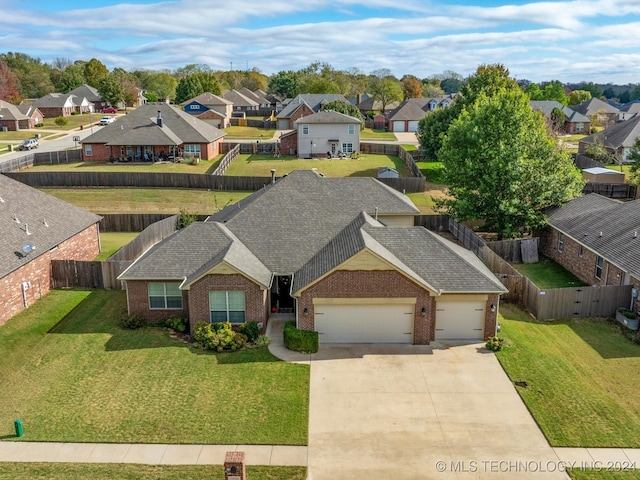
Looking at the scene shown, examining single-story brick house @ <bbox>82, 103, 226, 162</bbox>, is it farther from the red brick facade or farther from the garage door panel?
the garage door panel

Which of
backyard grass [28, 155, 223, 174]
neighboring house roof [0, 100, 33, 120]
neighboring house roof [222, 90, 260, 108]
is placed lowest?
backyard grass [28, 155, 223, 174]

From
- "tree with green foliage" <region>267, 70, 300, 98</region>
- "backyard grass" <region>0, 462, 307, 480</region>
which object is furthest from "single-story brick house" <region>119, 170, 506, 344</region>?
"tree with green foliage" <region>267, 70, 300, 98</region>

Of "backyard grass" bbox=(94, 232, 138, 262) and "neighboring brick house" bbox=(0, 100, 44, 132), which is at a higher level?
"neighboring brick house" bbox=(0, 100, 44, 132)

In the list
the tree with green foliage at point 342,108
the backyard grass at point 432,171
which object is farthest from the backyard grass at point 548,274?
the tree with green foliage at point 342,108

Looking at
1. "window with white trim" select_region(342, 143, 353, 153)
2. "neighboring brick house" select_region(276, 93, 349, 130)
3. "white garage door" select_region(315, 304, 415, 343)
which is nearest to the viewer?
"white garage door" select_region(315, 304, 415, 343)

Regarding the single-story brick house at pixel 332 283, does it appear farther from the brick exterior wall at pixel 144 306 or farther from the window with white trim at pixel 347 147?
the window with white trim at pixel 347 147

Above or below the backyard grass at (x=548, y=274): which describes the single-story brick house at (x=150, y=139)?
above

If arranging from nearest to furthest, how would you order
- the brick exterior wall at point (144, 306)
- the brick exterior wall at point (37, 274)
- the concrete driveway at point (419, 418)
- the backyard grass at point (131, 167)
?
1. the concrete driveway at point (419, 418)
2. the brick exterior wall at point (144, 306)
3. the brick exterior wall at point (37, 274)
4. the backyard grass at point (131, 167)

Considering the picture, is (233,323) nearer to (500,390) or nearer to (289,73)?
(500,390)
